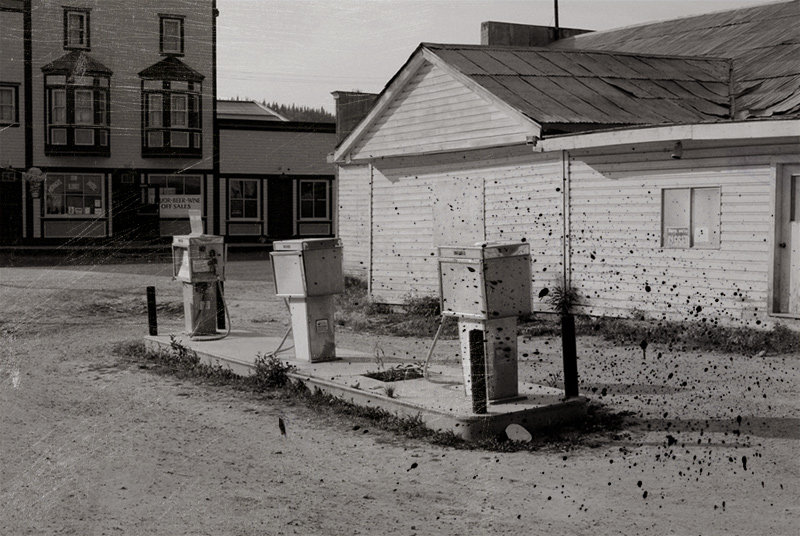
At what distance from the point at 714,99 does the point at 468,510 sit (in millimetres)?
14710

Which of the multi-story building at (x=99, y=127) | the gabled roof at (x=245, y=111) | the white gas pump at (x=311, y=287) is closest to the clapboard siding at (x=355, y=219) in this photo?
the white gas pump at (x=311, y=287)

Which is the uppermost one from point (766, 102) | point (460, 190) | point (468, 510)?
point (766, 102)

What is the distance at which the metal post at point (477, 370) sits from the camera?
758cm

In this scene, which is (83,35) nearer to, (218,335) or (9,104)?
(9,104)

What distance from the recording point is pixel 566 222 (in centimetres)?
1545

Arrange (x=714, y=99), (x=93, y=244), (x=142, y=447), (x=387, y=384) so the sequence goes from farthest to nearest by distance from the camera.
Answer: (x=93, y=244)
(x=714, y=99)
(x=387, y=384)
(x=142, y=447)

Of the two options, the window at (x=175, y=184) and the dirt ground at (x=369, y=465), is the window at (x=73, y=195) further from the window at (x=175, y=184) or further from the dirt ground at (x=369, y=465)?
the dirt ground at (x=369, y=465)

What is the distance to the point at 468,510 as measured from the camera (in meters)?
5.79

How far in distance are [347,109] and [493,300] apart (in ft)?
67.8

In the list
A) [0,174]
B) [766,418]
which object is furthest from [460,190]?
[0,174]

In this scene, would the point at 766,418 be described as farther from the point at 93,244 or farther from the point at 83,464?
the point at 93,244

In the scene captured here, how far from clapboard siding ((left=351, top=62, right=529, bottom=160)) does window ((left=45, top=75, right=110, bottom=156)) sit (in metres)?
21.1

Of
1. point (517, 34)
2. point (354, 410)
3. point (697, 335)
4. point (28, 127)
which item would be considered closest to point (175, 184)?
point (28, 127)

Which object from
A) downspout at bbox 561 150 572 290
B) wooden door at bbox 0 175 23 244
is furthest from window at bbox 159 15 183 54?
downspout at bbox 561 150 572 290
